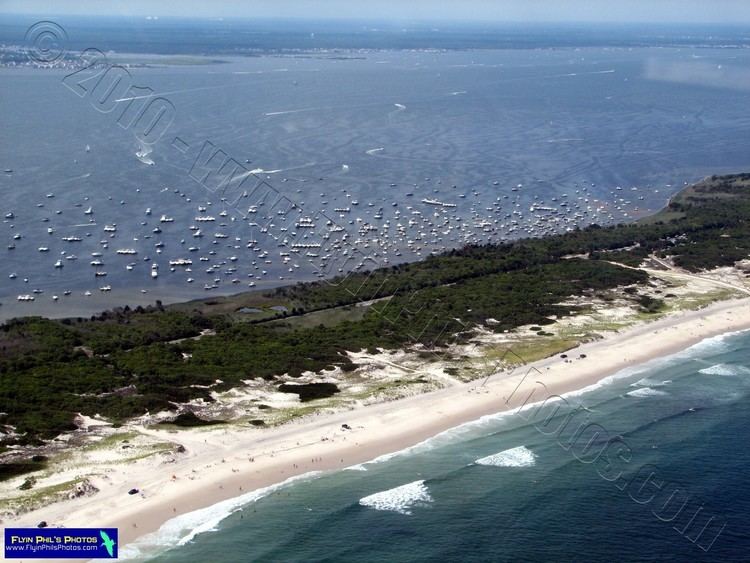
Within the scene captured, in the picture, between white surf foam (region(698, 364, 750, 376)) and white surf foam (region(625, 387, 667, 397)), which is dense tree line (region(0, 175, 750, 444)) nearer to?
white surf foam (region(698, 364, 750, 376))

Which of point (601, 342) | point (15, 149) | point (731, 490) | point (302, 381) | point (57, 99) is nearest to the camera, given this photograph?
point (731, 490)

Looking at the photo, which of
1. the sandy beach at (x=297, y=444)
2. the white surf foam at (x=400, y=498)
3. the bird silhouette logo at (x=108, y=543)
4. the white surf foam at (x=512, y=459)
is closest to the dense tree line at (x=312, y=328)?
the sandy beach at (x=297, y=444)

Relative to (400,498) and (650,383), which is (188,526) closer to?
(400,498)

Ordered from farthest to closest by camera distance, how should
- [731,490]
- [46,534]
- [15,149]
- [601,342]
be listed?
[15,149] < [601,342] < [731,490] < [46,534]

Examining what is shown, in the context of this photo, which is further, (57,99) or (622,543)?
(57,99)

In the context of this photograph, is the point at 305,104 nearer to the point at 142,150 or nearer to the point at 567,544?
the point at 142,150

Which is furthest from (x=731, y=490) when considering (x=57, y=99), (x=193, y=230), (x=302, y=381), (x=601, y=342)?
(x=57, y=99)
